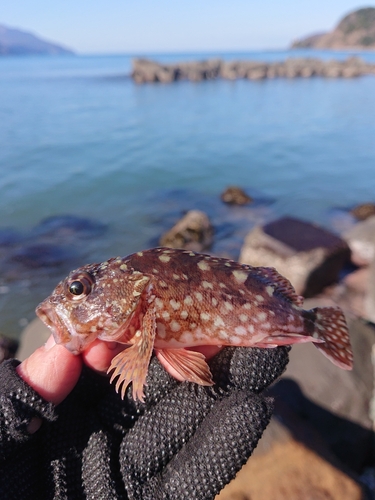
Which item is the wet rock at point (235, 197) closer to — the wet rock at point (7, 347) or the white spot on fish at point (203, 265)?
the wet rock at point (7, 347)

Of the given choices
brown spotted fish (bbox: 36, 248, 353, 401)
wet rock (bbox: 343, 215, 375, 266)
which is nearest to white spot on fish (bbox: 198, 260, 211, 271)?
brown spotted fish (bbox: 36, 248, 353, 401)

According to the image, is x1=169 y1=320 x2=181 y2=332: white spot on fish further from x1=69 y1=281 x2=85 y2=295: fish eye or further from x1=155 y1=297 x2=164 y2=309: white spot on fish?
x1=69 y1=281 x2=85 y2=295: fish eye

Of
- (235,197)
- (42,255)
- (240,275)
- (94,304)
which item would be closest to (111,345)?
(94,304)

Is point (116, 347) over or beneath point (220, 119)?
over

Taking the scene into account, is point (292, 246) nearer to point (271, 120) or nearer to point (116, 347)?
point (116, 347)

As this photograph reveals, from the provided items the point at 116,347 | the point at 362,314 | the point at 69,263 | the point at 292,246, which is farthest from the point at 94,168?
the point at 116,347

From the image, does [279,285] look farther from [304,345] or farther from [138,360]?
[304,345]
